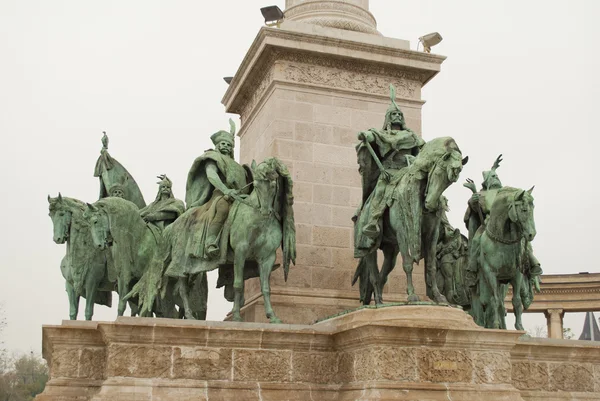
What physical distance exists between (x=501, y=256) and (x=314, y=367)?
3972 millimetres

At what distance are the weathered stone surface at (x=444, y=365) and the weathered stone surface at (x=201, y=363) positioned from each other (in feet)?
9.67

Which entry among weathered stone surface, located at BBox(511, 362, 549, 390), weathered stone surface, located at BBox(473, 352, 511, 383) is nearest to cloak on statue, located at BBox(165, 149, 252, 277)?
weathered stone surface, located at BBox(473, 352, 511, 383)

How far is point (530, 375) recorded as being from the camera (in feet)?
45.3

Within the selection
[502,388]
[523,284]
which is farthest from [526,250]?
[502,388]

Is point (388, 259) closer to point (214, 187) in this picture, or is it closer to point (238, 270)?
point (238, 270)

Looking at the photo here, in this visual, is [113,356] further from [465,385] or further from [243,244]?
[465,385]

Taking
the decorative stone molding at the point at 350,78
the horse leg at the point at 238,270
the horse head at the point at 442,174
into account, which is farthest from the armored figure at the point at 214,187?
the horse head at the point at 442,174

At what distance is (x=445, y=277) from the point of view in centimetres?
1608

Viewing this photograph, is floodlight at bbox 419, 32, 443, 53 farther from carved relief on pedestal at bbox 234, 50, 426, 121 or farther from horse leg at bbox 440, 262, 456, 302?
horse leg at bbox 440, 262, 456, 302

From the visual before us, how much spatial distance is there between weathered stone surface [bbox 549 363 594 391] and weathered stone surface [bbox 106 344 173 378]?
258 inches

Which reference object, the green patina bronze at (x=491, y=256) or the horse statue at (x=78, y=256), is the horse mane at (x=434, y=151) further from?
the horse statue at (x=78, y=256)

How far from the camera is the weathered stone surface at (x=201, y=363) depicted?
1238 cm

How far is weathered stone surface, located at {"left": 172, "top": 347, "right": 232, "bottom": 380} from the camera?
40.6ft

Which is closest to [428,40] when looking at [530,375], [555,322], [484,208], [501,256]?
[484,208]
